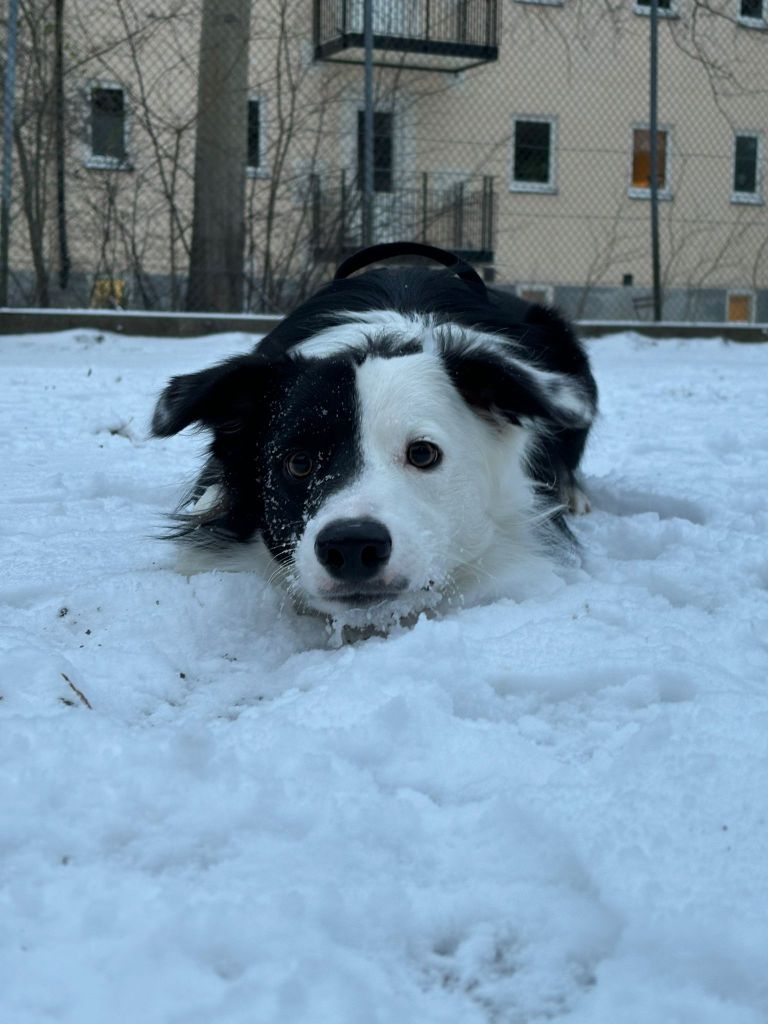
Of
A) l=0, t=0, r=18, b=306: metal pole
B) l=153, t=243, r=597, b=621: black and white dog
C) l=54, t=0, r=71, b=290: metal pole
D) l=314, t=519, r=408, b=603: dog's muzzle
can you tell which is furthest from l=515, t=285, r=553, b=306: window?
l=314, t=519, r=408, b=603: dog's muzzle

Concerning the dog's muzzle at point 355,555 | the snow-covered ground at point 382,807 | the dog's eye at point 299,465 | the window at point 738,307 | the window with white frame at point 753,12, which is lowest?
the snow-covered ground at point 382,807

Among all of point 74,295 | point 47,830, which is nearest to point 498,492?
point 47,830

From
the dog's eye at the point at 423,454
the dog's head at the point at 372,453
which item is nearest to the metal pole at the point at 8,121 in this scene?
the dog's head at the point at 372,453

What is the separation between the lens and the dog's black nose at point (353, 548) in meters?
2.62

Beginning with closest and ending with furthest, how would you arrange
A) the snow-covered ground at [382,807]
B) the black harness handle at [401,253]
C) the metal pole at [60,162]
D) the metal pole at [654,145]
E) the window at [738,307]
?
the snow-covered ground at [382,807], the black harness handle at [401,253], the metal pole at [60,162], the metal pole at [654,145], the window at [738,307]

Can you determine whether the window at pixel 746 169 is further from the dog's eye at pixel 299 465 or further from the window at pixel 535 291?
the dog's eye at pixel 299 465

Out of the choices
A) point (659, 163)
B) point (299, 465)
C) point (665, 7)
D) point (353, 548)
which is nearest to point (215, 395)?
point (299, 465)

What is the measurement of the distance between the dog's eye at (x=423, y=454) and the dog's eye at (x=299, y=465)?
24cm

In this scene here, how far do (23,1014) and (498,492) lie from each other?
226 centimetres

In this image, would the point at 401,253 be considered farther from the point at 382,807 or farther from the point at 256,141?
the point at 256,141

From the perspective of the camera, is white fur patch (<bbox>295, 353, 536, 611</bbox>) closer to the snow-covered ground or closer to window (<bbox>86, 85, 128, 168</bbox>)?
the snow-covered ground

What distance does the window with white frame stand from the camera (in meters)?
14.4

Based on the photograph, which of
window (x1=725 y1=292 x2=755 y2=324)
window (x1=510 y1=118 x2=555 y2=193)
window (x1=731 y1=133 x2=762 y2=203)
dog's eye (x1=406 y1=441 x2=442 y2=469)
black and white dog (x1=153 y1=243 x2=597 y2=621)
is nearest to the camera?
black and white dog (x1=153 y1=243 x2=597 y2=621)

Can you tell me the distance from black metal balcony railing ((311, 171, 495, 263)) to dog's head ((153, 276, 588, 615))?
6751 millimetres
